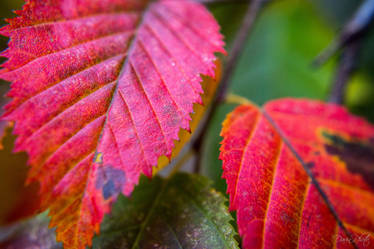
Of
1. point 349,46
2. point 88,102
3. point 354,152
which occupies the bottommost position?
point 354,152

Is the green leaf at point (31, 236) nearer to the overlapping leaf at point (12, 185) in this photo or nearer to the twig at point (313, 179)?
the overlapping leaf at point (12, 185)

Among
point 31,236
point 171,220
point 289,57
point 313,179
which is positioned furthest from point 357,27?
point 31,236

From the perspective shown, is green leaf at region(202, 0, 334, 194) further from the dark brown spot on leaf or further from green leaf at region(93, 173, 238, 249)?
green leaf at region(93, 173, 238, 249)

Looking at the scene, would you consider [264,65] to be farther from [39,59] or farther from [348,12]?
[39,59]

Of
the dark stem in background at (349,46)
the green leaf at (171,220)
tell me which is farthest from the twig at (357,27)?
the green leaf at (171,220)

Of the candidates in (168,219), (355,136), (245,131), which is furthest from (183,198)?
(355,136)

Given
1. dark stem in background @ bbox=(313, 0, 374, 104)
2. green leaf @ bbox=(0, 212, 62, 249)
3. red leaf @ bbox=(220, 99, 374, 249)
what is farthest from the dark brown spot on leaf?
green leaf @ bbox=(0, 212, 62, 249)

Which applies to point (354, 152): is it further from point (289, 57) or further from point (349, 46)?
point (289, 57)
